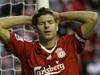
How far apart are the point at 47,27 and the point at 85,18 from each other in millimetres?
288

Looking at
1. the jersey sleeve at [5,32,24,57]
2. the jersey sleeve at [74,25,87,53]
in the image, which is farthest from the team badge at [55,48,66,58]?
the jersey sleeve at [5,32,24,57]

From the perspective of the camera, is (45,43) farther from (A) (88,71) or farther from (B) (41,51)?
(A) (88,71)

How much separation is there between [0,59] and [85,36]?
104 cm

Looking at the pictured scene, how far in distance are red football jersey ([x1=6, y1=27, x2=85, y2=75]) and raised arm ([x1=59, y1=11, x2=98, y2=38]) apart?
66 millimetres

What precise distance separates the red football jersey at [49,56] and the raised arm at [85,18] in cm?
7

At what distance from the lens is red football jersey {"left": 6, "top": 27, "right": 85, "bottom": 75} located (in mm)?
2807

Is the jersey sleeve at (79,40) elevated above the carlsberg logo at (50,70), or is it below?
above

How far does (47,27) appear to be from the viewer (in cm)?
275

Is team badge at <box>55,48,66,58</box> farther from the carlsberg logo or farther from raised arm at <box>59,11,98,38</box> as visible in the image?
raised arm at <box>59,11,98,38</box>

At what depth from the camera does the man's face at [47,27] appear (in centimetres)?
275

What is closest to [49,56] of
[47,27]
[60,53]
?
[60,53]

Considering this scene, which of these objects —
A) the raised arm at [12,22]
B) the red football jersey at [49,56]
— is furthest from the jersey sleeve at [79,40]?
the raised arm at [12,22]

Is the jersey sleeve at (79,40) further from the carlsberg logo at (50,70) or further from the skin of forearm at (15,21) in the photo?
the skin of forearm at (15,21)

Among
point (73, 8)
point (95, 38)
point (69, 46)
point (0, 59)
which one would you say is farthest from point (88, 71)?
point (69, 46)
